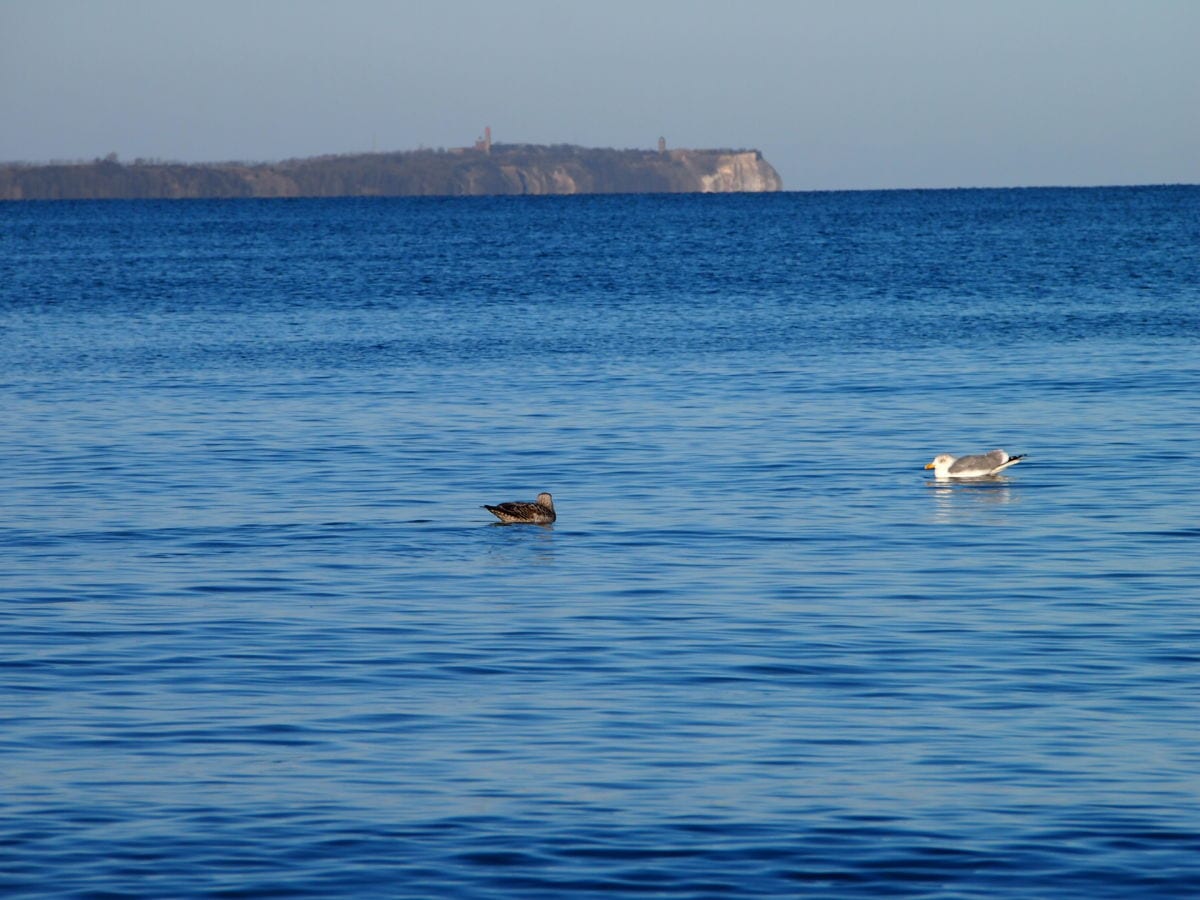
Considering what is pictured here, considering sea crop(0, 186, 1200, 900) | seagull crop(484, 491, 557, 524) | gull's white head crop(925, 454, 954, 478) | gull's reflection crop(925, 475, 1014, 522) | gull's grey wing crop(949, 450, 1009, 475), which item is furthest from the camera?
gull's white head crop(925, 454, 954, 478)

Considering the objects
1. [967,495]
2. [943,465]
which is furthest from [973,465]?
Result: [967,495]

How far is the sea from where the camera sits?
9.90 metres

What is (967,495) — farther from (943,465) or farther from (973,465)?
(943,465)

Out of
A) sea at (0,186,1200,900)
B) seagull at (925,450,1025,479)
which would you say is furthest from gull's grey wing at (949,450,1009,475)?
sea at (0,186,1200,900)

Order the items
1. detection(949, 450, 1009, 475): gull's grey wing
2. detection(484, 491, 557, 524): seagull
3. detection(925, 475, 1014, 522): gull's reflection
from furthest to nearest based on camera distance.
→ detection(949, 450, 1009, 475): gull's grey wing, detection(925, 475, 1014, 522): gull's reflection, detection(484, 491, 557, 524): seagull

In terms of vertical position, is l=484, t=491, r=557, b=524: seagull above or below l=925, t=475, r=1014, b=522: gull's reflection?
above

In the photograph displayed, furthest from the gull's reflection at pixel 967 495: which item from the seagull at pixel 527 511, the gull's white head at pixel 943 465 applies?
the seagull at pixel 527 511

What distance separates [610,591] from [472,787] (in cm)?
574

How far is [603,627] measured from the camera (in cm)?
1498

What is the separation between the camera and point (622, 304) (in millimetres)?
57344

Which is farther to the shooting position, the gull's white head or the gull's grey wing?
the gull's white head

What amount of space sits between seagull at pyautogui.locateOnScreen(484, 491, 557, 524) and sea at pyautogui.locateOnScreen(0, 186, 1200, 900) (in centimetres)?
18

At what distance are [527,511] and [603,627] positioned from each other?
4.66 meters

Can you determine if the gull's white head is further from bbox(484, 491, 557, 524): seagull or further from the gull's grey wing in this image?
bbox(484, 491, 557, 524): seagull
